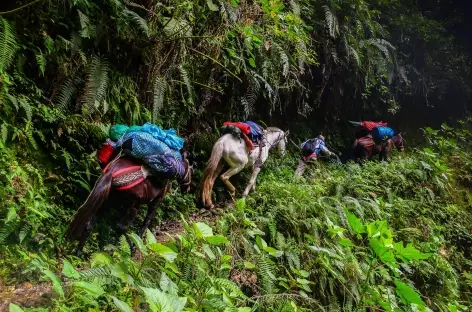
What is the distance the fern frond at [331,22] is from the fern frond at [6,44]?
7335 millimetres

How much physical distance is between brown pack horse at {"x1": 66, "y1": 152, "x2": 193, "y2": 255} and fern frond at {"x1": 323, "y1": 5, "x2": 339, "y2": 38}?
6.42 metres

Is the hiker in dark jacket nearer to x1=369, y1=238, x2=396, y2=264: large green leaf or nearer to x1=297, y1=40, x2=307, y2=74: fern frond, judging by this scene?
x1=297, y1=40, x2=307, y2=74: fern frond

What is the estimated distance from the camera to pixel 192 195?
284 inches

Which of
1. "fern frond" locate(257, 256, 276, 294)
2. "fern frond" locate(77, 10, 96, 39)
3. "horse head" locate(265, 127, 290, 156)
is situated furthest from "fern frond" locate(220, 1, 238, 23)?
"fern frond" locate(257, 256, 276, 294)

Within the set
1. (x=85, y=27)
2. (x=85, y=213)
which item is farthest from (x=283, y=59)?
(x=85, y=213)

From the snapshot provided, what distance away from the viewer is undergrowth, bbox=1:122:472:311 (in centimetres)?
224

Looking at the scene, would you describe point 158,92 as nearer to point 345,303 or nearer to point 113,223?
point 113,223

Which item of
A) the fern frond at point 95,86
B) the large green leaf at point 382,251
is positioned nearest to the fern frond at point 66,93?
the fern frond at point 95,86

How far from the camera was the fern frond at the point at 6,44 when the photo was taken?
4.05 m

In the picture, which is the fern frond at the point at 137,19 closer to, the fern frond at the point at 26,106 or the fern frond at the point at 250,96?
the fern frond at the point at 26,106

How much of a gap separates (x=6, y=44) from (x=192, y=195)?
408cm

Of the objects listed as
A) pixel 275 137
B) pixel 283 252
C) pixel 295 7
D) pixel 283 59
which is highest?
pixel 295 7

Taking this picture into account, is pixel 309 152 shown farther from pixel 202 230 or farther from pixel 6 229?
pixel 202 230

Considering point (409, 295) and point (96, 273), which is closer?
point (96, 273)
